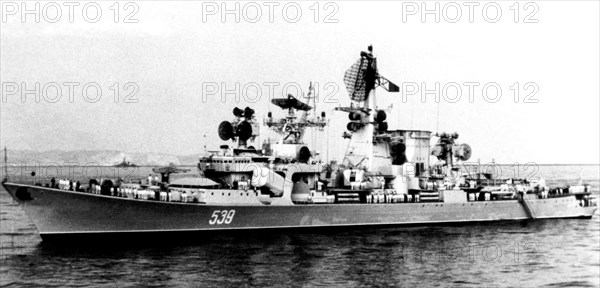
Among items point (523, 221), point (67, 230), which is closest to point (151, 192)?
point (67, 230)

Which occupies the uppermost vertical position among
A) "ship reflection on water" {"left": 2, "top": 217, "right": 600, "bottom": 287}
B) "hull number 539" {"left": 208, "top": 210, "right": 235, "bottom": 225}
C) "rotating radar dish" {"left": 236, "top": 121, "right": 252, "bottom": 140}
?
"rotating radar dish" {"left": 236, "top": 121, "right": 252, "bottom": 140}

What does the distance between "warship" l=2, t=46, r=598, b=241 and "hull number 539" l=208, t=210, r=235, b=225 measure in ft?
0.21

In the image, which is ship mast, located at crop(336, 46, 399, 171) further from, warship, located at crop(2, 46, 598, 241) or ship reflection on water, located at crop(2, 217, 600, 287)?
ship reflection on water, located at crop(2, 217, 600, 287)

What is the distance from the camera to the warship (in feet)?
105

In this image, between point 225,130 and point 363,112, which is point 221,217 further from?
point 363,112

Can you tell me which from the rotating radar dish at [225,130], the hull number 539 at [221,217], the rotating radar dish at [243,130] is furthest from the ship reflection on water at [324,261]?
the rotating radar dish at [225,130]

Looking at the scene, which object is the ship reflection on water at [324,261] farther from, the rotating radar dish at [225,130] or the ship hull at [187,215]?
the rotating radar dish at [225,130]

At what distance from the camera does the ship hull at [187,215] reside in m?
31.2

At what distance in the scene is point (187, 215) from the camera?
3366 centimetres

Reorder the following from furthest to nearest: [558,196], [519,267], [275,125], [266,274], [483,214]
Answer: [558,196] < [483,214] < [275,125] < [519,267] < [266,274]

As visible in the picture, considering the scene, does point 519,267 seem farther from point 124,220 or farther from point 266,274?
point 124,220

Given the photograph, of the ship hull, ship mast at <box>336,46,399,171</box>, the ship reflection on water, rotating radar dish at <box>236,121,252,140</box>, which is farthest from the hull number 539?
ship mast at <box>336,46,399,171</box>

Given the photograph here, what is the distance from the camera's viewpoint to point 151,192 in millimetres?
32844

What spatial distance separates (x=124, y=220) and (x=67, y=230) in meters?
2.73
